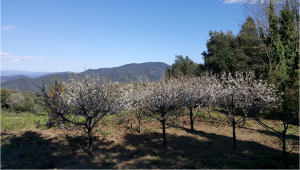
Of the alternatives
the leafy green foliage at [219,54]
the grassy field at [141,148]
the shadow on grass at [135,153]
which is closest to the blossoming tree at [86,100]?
the shadow on grass at [135,153]

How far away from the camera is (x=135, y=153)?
8.39m

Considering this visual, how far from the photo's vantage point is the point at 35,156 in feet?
24.4

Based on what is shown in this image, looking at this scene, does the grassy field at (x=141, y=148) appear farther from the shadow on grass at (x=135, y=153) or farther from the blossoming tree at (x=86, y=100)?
the blossoming tree at (x=86, y=100)

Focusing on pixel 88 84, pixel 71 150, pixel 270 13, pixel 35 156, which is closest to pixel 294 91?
pixel 270 13

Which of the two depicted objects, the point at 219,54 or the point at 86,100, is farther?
the point at 219,54

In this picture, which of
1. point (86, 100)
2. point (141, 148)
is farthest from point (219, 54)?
point (86, 100)

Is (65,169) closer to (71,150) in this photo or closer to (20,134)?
(71,150)

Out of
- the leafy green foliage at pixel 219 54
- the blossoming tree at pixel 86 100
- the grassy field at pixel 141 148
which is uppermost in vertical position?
the leafy green foliage at pixel 219 54

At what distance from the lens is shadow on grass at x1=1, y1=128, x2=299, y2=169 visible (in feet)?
22.8

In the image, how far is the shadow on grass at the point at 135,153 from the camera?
6.95 m

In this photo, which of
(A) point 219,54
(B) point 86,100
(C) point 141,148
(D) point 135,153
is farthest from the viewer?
(A) point 219,54

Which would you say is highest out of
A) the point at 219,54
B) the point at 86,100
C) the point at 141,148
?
the point at 219,54

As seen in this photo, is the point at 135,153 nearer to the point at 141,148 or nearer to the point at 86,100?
the point at 141,148

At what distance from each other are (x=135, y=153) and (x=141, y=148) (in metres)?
0.72
